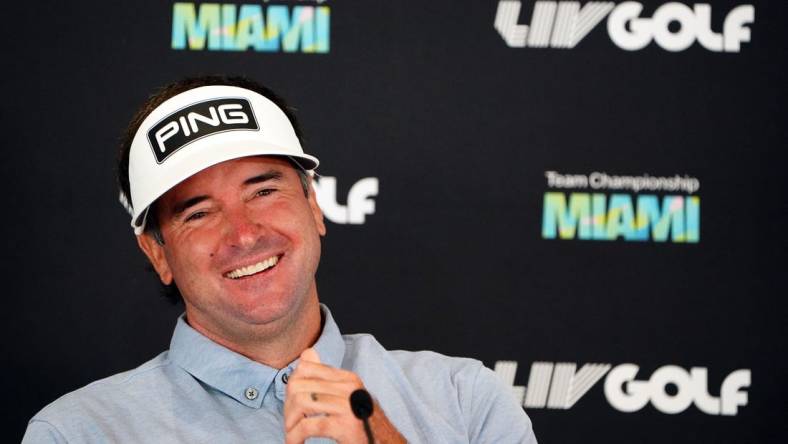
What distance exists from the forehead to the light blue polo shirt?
248 millimetres

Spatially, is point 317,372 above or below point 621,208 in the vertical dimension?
below

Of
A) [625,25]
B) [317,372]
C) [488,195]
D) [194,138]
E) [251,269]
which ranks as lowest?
[317,372]

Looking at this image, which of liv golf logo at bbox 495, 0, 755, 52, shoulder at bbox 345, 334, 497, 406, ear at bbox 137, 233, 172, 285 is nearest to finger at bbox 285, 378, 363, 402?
shoulder at bbox 345, 334, 497, 406

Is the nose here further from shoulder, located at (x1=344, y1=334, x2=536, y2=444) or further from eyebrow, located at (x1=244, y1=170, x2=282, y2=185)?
shoulder, located at (x1=344, y1=334, x2=536, y2=444)

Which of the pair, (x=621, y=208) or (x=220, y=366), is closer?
(x=220, y=366)

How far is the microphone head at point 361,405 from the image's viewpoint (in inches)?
59.6

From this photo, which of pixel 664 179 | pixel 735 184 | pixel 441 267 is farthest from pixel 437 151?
pixel 735 184

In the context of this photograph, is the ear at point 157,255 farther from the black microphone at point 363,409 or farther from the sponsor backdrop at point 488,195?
the sponsor backdrop at point 488,195

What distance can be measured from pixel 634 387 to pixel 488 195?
0.60 m

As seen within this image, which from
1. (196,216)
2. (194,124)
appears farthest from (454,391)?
(194,124)

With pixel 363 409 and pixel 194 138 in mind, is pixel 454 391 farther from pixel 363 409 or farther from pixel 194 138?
pixel 194 138

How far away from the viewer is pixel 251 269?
71.5 inches

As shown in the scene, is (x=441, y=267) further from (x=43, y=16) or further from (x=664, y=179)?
(x=43, y=16)

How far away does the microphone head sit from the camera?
1515 millimetres
